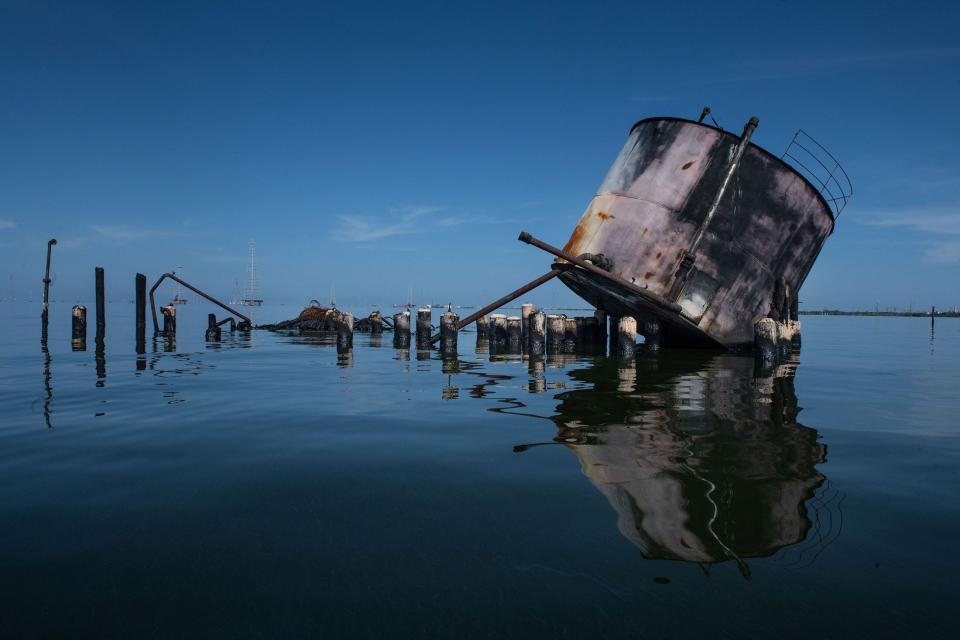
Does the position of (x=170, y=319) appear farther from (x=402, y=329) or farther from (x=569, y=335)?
(x=569, y=335)

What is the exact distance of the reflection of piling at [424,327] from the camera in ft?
60.7

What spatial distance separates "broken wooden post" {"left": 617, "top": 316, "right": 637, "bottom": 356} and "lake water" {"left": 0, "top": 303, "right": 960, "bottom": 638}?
742 centimetres

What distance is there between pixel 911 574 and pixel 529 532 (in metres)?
1.92

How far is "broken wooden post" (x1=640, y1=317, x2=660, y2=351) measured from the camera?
16719mm

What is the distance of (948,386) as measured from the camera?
33.7ft

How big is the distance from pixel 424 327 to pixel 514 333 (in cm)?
310

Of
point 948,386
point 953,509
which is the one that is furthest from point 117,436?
point 948,386

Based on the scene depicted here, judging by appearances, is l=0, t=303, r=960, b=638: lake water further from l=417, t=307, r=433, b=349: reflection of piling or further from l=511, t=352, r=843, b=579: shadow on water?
l=417, t=307, r=433, b=349: reflection of piling

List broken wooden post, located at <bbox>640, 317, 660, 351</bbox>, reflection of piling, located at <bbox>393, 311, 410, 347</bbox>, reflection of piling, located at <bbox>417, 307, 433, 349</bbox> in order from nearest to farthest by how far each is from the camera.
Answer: broken wooden post, located at <bbox>640, 317, 660, 351</bbox> < reflection of piling, located at <bbox>417, 307, 433, 349</bbox> < reflection of piling, located at <bbox>393, 311, 410, 347</bbox>

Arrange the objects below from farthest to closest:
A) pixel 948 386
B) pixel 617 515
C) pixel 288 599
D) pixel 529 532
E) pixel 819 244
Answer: pixel 819 244 < pixel 948 386 < pixel 617 515 < pixel 529 532 < pixel 288 599

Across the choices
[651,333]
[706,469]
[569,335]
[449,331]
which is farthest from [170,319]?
[706,469]

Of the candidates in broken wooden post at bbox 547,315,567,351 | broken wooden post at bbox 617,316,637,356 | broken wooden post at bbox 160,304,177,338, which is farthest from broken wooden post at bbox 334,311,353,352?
broken wooden post at bbox 160,304,177,338

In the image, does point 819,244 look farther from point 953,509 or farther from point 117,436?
point 117,436

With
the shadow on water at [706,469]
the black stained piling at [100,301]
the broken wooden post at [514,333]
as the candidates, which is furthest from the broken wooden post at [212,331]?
the shadow on water at [706,469]
